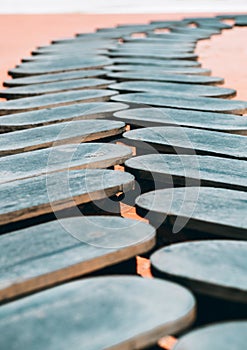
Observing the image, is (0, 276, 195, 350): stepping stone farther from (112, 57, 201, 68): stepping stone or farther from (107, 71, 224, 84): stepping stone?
(112, 57, 201, 68): stepping stone

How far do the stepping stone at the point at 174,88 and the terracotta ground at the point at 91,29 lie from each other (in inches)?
12.3

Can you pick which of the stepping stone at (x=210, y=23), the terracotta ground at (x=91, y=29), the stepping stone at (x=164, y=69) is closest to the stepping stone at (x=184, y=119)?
the terracotta ground at (x=91, y=29)

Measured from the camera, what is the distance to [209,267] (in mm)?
875

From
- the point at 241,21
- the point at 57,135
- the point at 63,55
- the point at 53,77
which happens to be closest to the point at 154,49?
the point at 63,55

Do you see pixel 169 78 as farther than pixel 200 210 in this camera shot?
Yes

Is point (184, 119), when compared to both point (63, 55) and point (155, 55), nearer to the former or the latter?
point (155, 55)

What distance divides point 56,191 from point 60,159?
25 cm

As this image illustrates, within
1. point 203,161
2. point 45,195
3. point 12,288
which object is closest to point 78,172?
point 45,195

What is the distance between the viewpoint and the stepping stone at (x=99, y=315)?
73 centimetres

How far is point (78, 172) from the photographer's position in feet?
4.31

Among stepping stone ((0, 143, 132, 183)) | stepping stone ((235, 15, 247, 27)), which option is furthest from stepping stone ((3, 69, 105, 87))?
stepping stone ((235, 15, 247, 27))

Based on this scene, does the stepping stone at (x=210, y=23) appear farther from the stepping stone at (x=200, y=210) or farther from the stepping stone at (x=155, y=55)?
the stepping stone at (x=200, y=210)

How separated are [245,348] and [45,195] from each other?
585 millimetres

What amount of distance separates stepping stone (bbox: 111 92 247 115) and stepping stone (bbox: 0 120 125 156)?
327mm
